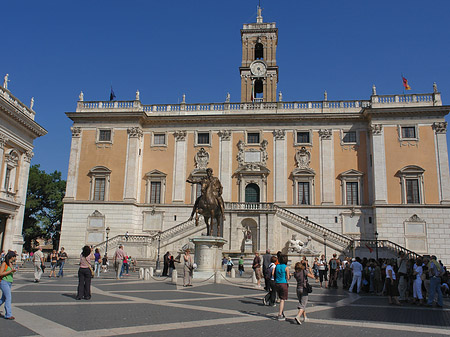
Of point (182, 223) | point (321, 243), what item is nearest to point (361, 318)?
point (321, 243)

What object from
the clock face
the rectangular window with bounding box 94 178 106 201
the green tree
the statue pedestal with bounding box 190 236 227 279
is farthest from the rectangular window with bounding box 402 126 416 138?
the green tree

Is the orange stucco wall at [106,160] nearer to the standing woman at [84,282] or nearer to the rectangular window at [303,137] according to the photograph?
the rectangular window at [303,137]

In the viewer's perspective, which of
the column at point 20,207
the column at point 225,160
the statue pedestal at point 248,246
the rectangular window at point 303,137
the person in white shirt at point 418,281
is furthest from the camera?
the rectangular window at point 303,137

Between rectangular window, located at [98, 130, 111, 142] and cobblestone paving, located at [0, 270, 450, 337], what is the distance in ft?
86.3

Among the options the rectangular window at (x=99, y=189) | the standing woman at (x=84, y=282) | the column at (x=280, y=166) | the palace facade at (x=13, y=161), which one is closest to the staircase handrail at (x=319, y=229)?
the column at (x=280, y=166)

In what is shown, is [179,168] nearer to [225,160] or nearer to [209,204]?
[225,160]

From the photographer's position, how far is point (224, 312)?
10.5m

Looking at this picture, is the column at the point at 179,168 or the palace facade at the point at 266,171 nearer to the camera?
the palace facade at the point at 266,171

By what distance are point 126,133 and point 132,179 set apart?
4503 mm

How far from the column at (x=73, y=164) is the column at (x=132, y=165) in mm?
4784

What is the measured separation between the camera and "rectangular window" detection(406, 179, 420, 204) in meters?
35.2

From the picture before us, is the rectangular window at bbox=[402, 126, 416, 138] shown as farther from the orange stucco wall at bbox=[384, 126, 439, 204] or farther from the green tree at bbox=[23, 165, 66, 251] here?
the green tree at bbox=[23, 165, 66, 251]

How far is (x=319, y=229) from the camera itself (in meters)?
33.0

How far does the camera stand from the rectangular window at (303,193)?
3716 centimetres
